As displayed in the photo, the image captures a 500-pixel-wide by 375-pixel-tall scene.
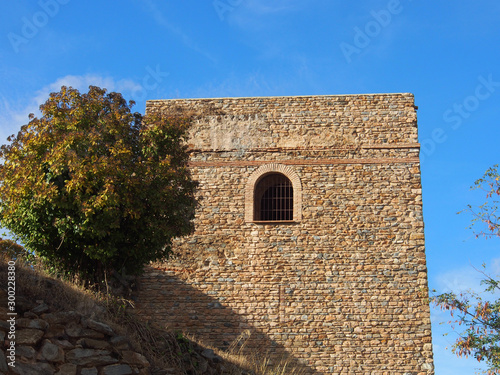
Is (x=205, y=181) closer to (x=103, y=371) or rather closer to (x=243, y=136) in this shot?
(x=243, y=136)

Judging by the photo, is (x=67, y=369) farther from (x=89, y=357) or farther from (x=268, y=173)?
(x=268, y=173)

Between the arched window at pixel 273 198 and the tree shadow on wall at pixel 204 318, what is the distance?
243 centimetres

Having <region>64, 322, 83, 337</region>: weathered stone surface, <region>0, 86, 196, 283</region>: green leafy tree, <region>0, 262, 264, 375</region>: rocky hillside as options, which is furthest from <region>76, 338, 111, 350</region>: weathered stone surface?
<region>0, 86, 196, 283</region>: green leafy tree

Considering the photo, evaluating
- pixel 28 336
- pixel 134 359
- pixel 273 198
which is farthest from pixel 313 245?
pixel 28 336

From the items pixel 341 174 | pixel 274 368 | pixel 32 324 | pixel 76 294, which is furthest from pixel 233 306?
pixel 32 324

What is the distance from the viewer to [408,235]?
1456 cm

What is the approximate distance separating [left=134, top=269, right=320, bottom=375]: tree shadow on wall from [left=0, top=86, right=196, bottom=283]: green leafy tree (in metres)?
3.02

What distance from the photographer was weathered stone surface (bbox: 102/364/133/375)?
7968mm

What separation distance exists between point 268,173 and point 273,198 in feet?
2.18

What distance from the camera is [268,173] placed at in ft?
50.2

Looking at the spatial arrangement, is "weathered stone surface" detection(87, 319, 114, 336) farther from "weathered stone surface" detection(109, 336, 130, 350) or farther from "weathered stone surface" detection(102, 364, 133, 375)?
"weathered stone surface" detection(102, 364, 133, 375)

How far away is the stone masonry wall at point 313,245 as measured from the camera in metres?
14.0

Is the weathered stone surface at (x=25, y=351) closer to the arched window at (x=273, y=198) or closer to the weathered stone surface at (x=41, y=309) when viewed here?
the weathered stone surface at (x=41, y=309)

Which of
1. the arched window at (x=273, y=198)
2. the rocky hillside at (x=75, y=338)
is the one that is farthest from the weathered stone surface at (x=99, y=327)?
the arched window at (x=273, y=198)
